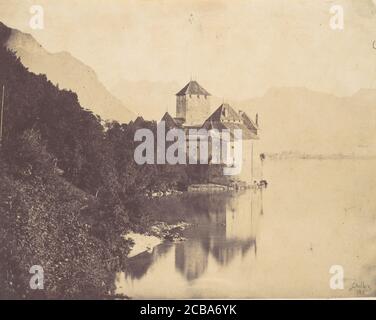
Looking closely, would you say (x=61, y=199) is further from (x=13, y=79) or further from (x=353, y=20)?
(x=353, y=20)

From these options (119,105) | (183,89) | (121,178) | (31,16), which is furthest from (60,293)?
(31,16)

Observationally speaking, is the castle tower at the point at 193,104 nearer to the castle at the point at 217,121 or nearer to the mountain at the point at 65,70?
the castle at the point at 217,121

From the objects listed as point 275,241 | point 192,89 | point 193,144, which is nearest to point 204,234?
point 275,241

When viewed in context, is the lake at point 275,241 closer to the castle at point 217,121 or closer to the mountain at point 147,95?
the castle at point 217,121

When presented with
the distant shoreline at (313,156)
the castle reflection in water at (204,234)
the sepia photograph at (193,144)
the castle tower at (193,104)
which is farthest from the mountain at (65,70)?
the distant shoreline at (313,156)

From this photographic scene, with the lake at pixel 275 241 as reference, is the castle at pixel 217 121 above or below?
above

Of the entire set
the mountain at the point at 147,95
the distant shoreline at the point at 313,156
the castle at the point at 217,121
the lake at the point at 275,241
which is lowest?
the lake at the point at 275,241

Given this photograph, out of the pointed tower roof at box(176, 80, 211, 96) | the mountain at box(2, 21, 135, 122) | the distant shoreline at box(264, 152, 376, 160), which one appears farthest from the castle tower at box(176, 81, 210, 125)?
the distant shoreline at box(264, 152, 376, 160)
